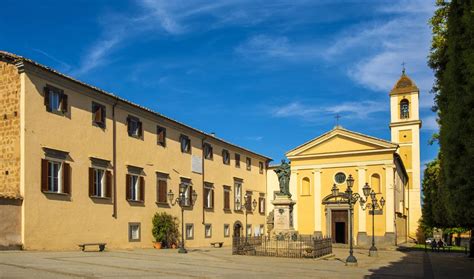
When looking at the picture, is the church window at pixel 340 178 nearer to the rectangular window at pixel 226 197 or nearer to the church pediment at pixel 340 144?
the church pediment at pixel 340 144

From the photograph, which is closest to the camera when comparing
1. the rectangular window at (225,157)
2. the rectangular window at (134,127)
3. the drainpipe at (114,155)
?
the drainpipe at (114,155)

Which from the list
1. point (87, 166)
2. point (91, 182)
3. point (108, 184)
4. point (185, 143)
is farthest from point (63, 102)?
point (185, 143)

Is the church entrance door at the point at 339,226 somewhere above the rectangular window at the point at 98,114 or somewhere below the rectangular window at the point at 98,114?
below

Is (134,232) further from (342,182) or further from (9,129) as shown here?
(342,182)

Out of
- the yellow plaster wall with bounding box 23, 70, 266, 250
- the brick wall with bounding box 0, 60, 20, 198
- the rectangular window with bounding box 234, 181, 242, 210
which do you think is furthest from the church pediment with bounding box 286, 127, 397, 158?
the brick wall with bounding box 0, 60, 20, 198

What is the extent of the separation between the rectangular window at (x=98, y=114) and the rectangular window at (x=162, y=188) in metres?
6.63

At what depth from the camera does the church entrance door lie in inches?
1858

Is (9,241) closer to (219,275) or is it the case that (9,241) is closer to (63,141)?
(63,141)

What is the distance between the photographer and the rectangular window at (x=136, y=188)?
1176 inches

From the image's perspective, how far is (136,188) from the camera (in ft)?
100

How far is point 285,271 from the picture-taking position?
18125 mm

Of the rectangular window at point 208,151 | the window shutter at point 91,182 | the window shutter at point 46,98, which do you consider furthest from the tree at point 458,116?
the rectangular window at point 208,151

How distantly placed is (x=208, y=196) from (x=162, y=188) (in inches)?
265

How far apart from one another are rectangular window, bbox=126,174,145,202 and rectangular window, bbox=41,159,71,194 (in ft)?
17.8
